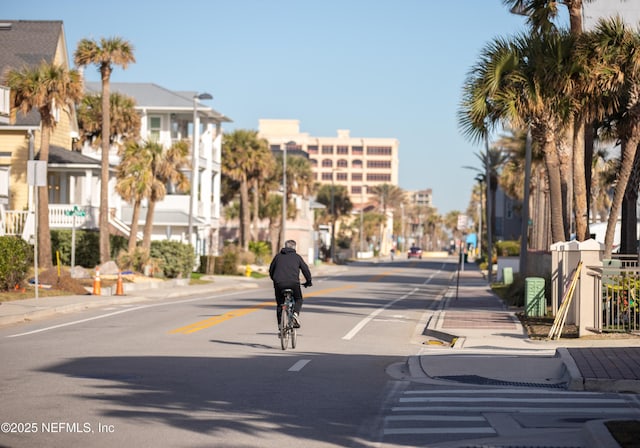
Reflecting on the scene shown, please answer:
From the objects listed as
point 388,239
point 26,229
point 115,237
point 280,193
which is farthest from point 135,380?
point 388,239

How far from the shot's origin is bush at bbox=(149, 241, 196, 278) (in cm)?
4731

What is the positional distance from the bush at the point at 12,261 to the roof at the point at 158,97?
3119 cm

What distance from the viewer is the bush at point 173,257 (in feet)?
155

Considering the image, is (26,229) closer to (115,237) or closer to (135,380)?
(115,237)

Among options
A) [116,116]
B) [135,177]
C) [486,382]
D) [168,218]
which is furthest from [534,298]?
[168,218]

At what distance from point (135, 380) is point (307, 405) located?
2929 mm

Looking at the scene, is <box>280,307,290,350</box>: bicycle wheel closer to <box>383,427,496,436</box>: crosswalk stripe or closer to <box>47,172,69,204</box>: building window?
<box>383,427,496,436</box>: crosswalk stripe

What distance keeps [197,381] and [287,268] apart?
483cm

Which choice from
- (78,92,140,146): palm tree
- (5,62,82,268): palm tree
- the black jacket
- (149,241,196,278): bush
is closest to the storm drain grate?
the black jacket

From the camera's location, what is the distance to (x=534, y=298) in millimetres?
25266

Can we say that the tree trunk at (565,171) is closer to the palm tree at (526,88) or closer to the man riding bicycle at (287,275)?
the palm tree at (526,88)

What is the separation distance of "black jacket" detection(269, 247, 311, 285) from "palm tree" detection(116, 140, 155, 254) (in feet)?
93.4

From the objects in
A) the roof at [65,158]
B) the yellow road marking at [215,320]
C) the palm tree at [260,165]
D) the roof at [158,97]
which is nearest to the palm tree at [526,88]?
the yellow road marking at [215,320]

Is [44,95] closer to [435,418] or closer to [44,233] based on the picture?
[44,233]
